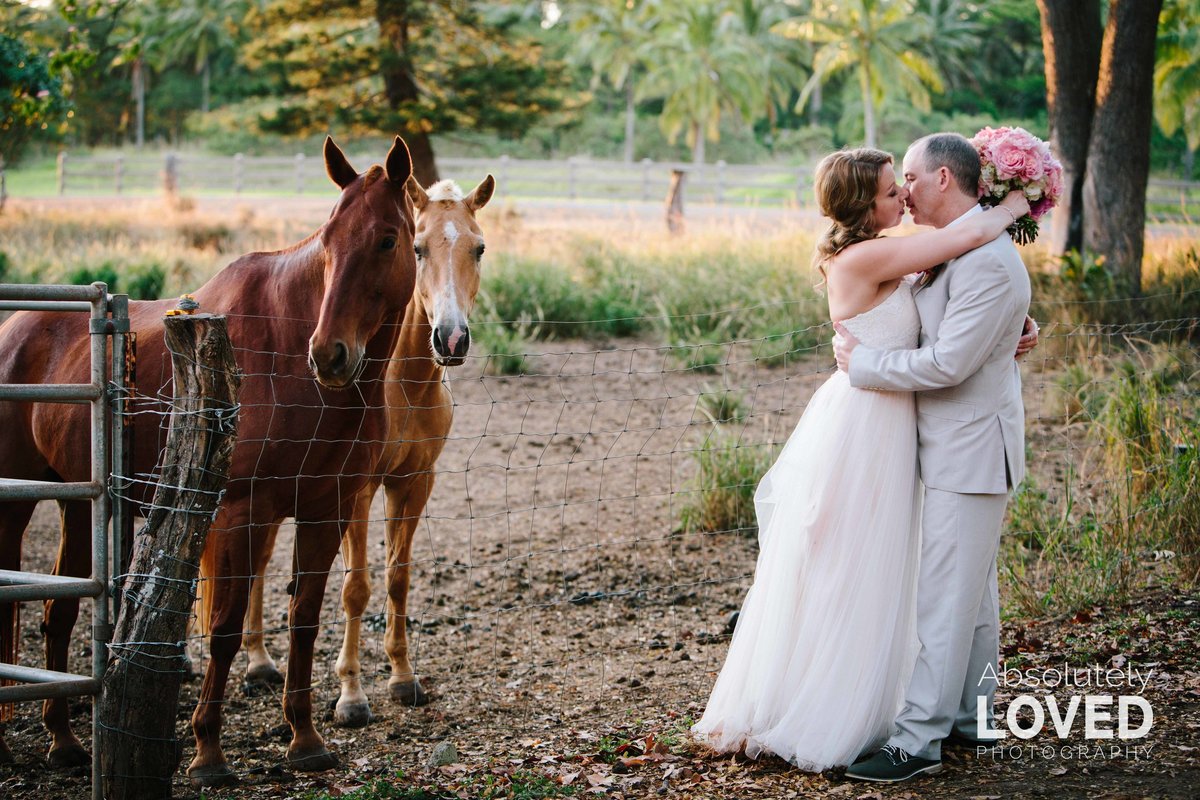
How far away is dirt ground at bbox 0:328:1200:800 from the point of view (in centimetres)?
366

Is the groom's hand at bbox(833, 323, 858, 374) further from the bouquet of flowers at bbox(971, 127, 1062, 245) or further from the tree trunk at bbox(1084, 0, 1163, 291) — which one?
the tree trunk at bbox(1084, 0, 1163, 291)

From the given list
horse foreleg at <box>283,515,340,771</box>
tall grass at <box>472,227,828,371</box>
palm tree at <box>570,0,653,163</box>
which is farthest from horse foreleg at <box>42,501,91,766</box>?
palm tree at <box>570,0,653,163</box>

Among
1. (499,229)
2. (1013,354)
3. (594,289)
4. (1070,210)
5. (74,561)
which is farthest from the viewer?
(499,229)

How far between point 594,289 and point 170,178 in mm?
18474

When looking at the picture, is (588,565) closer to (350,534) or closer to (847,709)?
(350,534)

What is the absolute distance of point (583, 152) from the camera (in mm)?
48719

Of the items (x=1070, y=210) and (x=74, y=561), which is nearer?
(x=74, y=561)

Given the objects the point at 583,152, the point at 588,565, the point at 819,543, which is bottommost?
the point at 588,565

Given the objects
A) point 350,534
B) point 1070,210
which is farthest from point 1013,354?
point 1070,210

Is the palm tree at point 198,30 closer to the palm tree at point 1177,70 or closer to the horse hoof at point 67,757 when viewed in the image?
the palm tree at point 1177,70

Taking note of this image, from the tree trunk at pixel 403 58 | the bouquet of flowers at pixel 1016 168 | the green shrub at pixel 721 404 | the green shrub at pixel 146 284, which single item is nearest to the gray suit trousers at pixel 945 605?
the bouquet of flowers at pixel 1016 168

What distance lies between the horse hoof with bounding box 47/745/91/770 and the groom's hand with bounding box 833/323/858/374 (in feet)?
10.9

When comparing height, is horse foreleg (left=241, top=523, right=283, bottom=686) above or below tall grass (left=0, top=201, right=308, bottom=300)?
below

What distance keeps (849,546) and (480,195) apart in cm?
260
